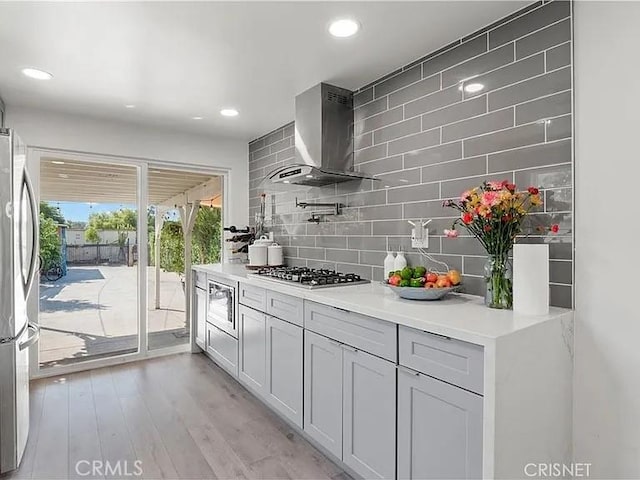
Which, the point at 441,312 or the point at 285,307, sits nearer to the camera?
the point at 441,312

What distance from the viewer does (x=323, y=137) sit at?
8.80ft

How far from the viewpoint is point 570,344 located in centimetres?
160

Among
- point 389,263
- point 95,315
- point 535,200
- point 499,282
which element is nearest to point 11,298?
point 95,315

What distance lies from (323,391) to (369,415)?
0.37 meters

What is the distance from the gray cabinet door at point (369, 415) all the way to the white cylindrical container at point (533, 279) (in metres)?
0.62

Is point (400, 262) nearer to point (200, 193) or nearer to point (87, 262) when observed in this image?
point (200, 193)

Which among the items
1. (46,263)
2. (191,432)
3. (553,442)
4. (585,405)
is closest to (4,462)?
(191,432)

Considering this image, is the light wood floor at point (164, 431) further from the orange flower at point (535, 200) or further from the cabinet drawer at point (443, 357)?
the orange flower at point (535, 200)

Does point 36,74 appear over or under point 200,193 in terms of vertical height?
over

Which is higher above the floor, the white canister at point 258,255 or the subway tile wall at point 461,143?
the subway tile wall at point 461,143

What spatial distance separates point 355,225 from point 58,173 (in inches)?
109

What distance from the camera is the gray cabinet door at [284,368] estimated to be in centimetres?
226

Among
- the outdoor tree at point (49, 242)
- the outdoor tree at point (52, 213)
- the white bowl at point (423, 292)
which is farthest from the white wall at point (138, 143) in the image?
the white bowl at point (423, 292)

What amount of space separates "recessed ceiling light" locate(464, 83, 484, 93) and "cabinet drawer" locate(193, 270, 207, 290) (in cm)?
279
